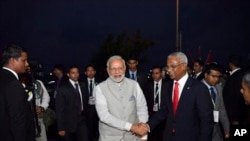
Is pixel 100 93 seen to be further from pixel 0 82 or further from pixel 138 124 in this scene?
pixel 0 82

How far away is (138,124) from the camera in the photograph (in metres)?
4.51

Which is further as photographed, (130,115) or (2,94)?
(130,115)

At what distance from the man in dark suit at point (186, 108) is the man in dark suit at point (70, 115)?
2.63m

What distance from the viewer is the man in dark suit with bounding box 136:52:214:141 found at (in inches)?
163

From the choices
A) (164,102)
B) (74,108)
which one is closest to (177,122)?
(164,102)

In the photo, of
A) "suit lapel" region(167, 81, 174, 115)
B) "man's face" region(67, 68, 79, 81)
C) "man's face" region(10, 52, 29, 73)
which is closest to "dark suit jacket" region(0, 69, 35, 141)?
"man's face" region(10, 52, 29, 73)

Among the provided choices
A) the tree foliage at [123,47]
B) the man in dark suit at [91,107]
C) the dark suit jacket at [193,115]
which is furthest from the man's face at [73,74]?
the tree foliage at [123,47]

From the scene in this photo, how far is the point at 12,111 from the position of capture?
13.5ft

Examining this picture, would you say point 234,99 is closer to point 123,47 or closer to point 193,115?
point 193,115

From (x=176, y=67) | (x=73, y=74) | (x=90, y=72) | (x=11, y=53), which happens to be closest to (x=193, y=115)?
(x=176, y=67)

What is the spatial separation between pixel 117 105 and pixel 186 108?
0.87 meters

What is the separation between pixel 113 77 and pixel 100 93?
0.28 meters

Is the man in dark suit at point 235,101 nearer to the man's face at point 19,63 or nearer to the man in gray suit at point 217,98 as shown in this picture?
the man in gray suit at point 217,98

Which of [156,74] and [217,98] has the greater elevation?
[156,74]
